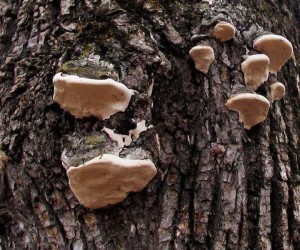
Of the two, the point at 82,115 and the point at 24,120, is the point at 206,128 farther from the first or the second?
the point at 24,120

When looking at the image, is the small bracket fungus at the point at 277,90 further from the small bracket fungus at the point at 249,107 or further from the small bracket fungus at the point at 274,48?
the small bracket fungus at the point at 249,107

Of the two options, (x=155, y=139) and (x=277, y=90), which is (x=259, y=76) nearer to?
(x=277, y=90)

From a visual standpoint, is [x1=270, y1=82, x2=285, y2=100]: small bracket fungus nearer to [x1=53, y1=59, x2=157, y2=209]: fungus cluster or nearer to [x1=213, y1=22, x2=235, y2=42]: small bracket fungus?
[x1=213, y1=22, x2=235, y2=42]: small bracket fungus

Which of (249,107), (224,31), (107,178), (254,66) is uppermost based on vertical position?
(224,31)

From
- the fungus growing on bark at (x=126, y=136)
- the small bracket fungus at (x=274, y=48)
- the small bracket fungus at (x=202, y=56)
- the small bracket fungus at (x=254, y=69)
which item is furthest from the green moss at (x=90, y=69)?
the small bracket fungus at (x=274, y=48)

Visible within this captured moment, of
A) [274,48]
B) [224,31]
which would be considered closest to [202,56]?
[224,31]

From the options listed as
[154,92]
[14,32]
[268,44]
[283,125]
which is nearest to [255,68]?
[268,44]
